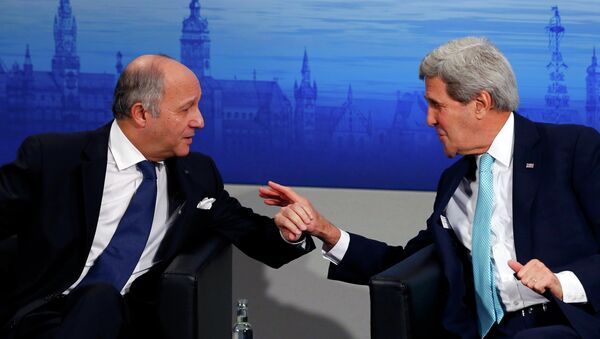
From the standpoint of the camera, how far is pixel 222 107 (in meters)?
4.56

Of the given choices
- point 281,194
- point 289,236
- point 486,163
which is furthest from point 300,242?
point 486,163

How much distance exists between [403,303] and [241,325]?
125cm

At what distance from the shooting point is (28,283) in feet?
11.8

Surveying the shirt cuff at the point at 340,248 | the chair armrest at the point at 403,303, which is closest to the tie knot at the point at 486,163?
the chair armrest at the point at 403,303

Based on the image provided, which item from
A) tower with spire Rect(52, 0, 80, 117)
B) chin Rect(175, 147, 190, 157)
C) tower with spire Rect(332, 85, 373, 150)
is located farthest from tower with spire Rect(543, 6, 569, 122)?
tower with spire Rect(52, 0, 80, 117)

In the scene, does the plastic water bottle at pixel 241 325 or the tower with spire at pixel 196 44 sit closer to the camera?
the plastic water bottle at pixel 241 325

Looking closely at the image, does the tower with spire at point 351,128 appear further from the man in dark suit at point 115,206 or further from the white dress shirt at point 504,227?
the white dress shirt at point 504,227

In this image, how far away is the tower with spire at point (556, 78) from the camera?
14.1ft

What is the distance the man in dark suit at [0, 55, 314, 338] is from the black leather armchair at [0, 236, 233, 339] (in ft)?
0.34

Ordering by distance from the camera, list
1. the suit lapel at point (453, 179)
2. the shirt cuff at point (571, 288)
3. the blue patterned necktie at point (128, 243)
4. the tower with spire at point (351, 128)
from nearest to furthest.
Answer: the shirt cuff at point (571, 288) < the suit lapel at point (453, 179) < the blue patterned necktie at point (128, 243) < the tower with spire at point (351, 128)

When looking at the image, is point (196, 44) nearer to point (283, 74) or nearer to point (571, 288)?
point (283, 74)

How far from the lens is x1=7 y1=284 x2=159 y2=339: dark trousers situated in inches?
128

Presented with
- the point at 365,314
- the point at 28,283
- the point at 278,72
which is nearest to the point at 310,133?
the point at 278,72

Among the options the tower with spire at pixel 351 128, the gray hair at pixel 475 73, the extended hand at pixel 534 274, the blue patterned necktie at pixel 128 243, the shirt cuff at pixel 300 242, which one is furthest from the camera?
the tower with spire at pixel 351 128
